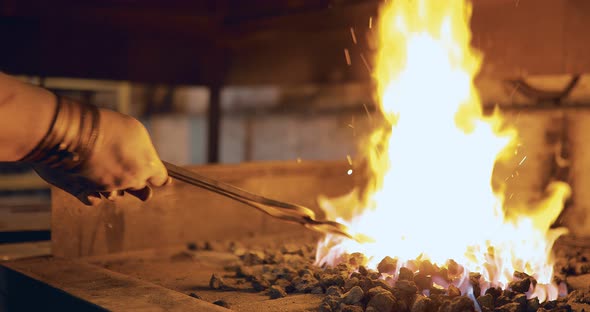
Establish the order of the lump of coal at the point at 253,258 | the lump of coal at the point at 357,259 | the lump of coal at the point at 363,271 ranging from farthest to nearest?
the lump of coal at the point at 253,258 → the lump of coal at the point at 357,259 → the lump of coal at the point at 363,271

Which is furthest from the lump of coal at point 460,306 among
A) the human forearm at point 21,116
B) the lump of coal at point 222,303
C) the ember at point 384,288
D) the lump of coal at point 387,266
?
the human forearm at point 21,116

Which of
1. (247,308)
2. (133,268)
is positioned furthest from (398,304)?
(133,268)

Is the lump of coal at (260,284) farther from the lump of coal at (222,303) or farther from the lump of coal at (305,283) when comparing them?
the lump of coal at (222,303)

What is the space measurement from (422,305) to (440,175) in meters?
1.60

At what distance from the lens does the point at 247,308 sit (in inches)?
113

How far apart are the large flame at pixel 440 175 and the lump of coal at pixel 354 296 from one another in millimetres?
614

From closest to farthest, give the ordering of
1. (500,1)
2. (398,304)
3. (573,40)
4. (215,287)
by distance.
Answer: (398,304), (215,287), (573,40), (500,1)

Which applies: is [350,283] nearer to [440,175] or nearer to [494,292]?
[494,292]

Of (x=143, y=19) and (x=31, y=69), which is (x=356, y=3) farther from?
(x=31, y=69)

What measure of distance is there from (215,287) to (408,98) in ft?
6.32

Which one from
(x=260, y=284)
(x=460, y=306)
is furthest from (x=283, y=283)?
(x=460, y=306)

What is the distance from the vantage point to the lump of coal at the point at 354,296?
110 inches

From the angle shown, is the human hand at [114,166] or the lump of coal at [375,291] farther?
the lump of coal at [375,291]

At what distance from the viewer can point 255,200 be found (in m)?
2.81
